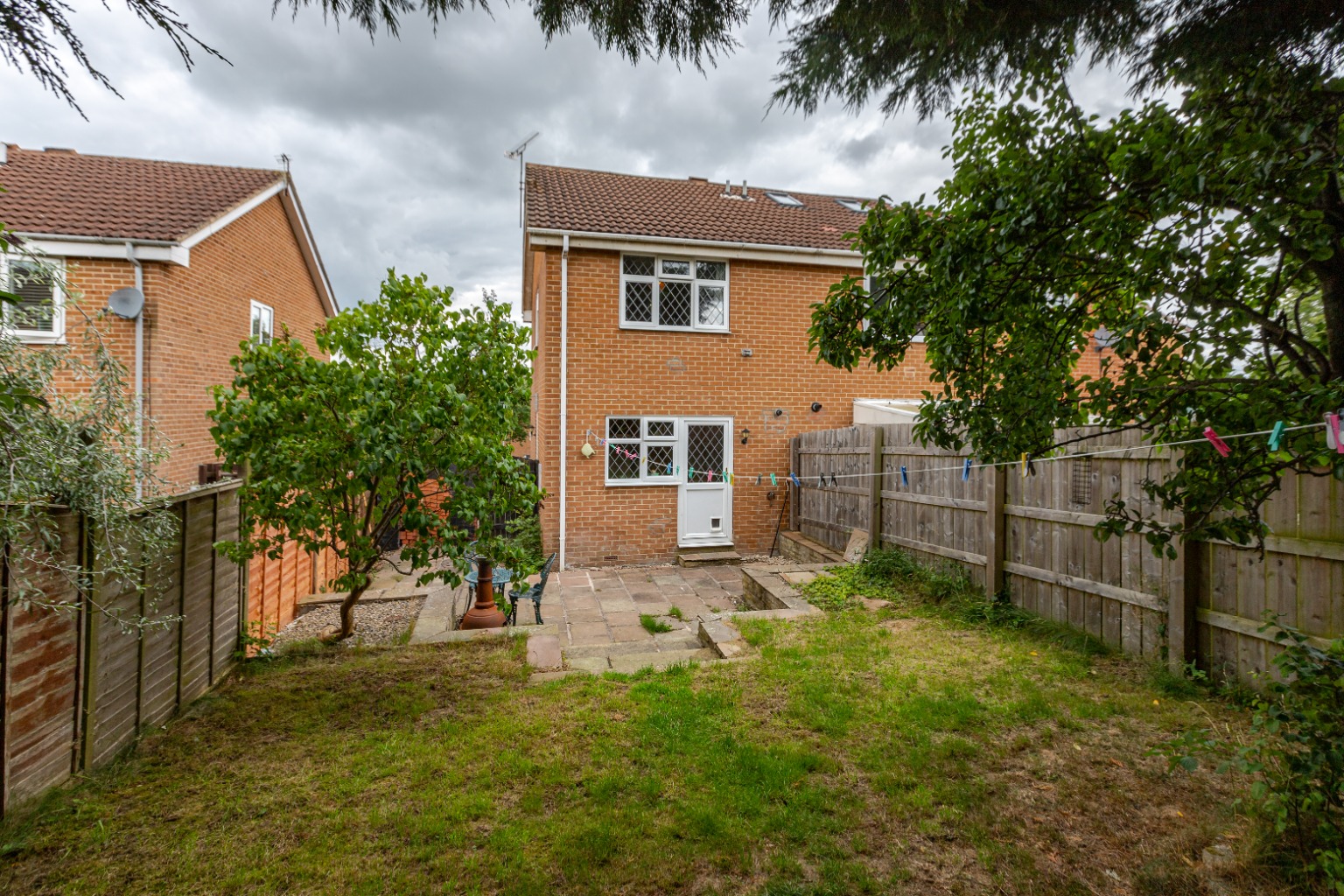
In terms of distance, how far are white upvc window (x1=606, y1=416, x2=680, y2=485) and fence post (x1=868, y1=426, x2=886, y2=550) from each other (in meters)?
3.65

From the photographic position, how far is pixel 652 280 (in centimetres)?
1093

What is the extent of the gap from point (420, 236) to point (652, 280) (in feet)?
57.8

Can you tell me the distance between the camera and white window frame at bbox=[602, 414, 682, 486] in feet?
35.0

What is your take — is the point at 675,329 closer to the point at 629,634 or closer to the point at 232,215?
the point at 629,634

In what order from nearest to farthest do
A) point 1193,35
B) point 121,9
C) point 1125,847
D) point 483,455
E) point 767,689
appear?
point 121,9 → point 1193,35 → point 1125,847 → point 767,689 → point 483,455

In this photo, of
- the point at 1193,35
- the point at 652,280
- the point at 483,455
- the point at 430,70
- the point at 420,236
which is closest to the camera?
the point at 1193,35

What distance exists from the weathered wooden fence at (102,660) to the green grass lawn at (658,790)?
0.19m

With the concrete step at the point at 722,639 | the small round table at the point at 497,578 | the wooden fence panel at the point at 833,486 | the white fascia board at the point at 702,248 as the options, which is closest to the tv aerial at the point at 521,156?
the white fascia board at the point at 702,248

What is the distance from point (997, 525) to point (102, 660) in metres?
6.89

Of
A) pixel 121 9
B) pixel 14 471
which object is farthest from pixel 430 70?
pixel 14 471

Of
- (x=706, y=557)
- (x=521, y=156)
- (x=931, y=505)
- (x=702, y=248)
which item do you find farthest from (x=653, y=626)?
(x=521, y=156)

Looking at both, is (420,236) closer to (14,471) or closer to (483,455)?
(483,455)

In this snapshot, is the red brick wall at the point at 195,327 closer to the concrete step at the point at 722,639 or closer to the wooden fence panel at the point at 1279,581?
the concrete step at the point at 722,639

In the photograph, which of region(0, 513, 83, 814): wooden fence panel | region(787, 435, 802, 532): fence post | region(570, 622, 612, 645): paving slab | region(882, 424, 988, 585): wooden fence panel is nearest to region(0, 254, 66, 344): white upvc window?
region(0, 513, 83, 814): wooden fence panel
